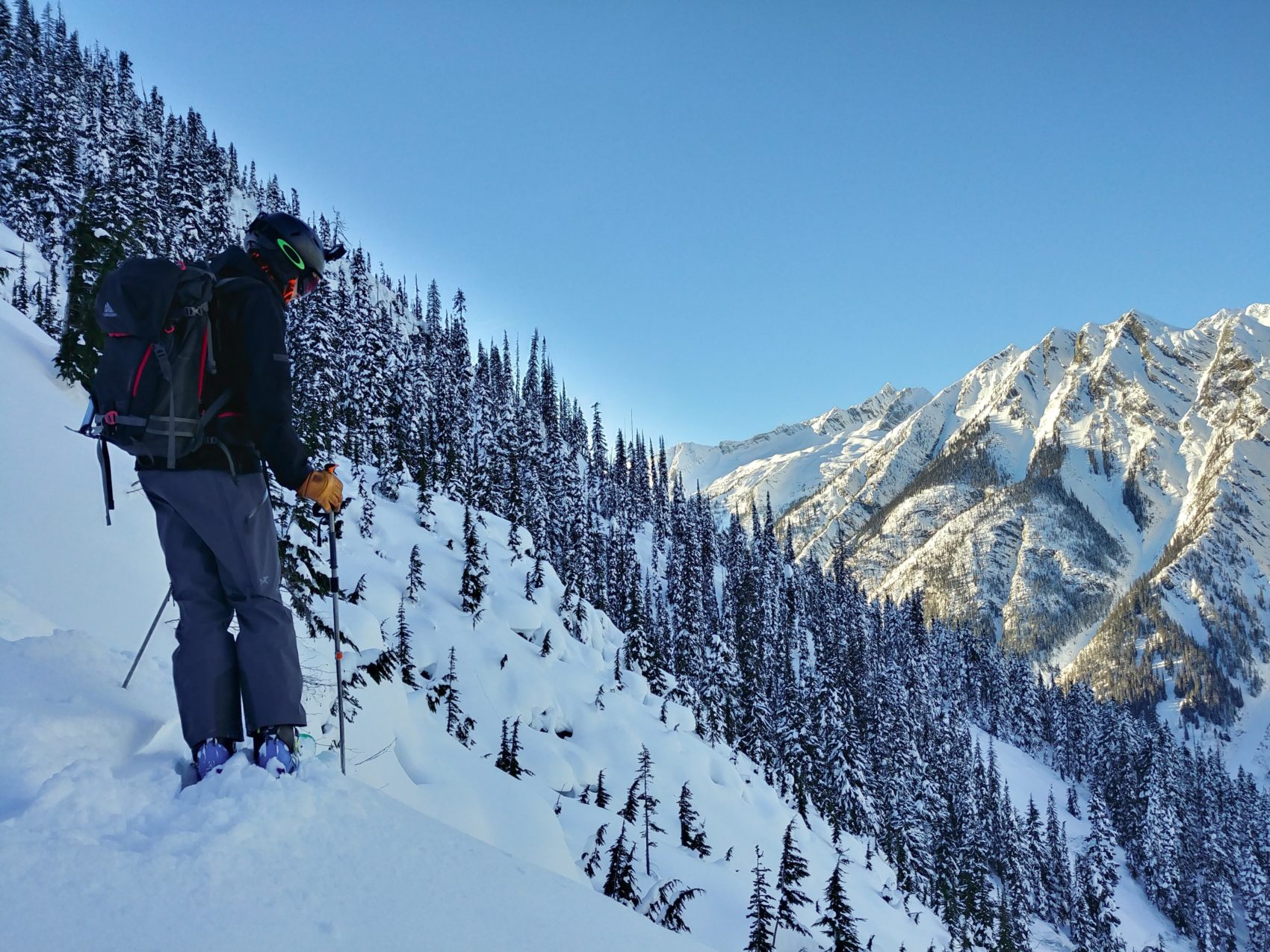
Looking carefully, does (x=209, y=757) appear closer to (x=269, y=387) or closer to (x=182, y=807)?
(x=182, y=807)

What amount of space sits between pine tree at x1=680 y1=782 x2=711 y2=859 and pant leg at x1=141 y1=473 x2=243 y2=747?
690 inches

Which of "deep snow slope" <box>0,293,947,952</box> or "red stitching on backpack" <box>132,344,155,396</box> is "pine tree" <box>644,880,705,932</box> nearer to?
"deep snow slope" <box>0,293,947,952</box>

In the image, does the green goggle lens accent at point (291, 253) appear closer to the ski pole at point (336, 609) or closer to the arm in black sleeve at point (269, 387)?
the arm in black sleeve at point (269, 387)

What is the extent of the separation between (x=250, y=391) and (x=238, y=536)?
707 mm

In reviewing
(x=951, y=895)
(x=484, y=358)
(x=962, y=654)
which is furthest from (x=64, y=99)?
(x=962, y=654)

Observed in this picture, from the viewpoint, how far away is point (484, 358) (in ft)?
301

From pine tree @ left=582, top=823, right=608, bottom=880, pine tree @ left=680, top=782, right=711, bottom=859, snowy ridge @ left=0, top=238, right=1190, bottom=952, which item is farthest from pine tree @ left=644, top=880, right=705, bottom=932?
pine tree @ left=680, top=782, right=711, bottom=859

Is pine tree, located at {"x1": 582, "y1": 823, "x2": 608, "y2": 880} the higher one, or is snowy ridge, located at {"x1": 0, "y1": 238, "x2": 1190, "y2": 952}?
snowy ridge, located at {"x1": 0, "y1": 238, "x2": 1190, "y2": 952}

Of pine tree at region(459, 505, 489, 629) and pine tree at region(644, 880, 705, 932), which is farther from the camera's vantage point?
pine tree at region(459, 505, 489, 629)

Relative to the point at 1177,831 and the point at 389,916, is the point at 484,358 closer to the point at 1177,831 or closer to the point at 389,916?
the point at 389,916

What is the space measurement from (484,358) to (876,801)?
6981 cm

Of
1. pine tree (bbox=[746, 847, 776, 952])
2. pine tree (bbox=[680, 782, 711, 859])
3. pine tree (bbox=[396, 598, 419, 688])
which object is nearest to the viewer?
pine tree (bbox=[396, 598, 419, 688])

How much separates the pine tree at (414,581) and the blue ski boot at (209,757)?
1695 cm

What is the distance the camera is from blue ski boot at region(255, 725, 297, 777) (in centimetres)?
303
